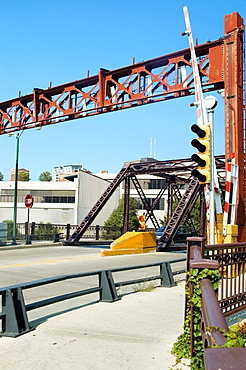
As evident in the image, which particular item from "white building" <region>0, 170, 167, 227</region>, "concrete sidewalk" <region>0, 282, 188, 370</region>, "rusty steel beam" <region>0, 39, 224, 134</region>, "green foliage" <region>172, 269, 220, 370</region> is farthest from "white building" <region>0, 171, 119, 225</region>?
"green foliage" <region>172, 269, 220, 370</region>

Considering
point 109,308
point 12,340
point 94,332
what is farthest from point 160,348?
point 109,308

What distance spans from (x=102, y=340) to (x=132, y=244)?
58.2ft

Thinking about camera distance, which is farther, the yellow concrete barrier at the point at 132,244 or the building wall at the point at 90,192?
the building wall at the point at 90,192

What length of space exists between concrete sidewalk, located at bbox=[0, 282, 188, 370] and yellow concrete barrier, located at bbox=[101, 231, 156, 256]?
14.3 meters

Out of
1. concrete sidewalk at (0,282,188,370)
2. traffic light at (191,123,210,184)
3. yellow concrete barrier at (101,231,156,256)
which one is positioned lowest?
concrete sidewalk at (0,282,188,370)

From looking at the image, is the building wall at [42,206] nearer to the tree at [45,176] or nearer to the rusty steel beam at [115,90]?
the rusty steel beam at [115,90]

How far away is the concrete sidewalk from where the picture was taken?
5629mm

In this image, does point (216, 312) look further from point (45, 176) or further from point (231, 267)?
point (45, 176)

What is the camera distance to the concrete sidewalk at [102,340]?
5629mm

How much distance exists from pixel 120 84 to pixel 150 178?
203 feet

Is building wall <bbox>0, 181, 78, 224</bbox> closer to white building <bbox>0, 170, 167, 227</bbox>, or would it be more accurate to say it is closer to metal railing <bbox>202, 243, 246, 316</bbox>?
white building <bbox>0, 170, 167, 227</bbox>

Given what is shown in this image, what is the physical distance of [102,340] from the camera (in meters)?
6.61

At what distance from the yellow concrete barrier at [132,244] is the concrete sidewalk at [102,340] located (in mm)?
14332

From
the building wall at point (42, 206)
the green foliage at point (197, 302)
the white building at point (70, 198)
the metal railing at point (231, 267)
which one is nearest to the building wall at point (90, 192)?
the white building at point (70, 198)
